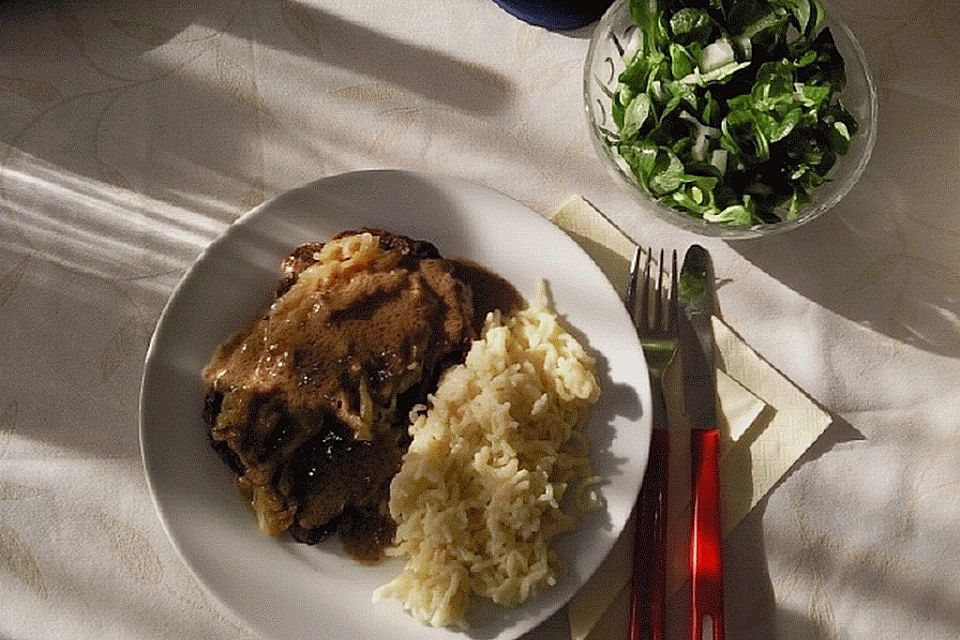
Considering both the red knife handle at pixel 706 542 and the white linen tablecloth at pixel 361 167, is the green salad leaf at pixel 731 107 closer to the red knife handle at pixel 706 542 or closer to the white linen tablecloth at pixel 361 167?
the white linen tablecloth at pixel 361 167

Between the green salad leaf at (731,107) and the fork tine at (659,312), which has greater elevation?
the green salad leaf at (731,107)

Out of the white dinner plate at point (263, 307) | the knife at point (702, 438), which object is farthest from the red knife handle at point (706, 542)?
the white dinner plate at point (263, 307)

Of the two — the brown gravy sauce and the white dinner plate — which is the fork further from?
the brown gravy sauce

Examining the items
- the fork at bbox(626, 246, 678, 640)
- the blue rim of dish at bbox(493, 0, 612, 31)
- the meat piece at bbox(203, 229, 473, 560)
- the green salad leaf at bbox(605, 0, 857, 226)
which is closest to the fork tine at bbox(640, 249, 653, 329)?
the fork at bbox(626, 246, 678, 640)

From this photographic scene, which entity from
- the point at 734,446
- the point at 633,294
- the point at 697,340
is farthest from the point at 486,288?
the point at 734,446

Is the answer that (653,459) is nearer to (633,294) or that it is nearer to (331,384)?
(633,294)
